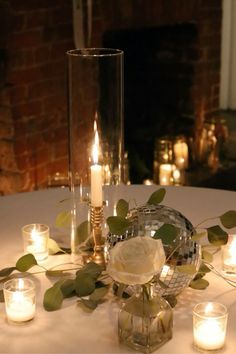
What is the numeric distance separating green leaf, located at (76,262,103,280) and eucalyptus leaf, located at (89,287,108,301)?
22 mm

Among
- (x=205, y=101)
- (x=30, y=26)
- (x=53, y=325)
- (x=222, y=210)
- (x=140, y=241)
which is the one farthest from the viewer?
(x=205, y=101)

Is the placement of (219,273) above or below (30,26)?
below

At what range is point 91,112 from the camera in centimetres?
132

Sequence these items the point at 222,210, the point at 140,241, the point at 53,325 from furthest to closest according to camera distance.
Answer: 1. the point at 222,210
2. the point at 53,325
3. the point at 140,241

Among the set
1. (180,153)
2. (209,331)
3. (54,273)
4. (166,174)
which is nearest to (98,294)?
(54,273)

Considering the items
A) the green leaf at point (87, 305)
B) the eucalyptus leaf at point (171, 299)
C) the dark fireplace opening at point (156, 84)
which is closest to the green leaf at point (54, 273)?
the green leaf at point (87, 305)

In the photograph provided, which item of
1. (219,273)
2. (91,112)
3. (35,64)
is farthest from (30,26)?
(219,273)

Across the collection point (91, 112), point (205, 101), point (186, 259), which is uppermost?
point (91, 112)

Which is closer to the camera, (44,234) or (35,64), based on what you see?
(44,234)

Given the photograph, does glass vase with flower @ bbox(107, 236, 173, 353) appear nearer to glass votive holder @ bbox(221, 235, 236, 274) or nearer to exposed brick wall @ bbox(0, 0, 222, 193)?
glass votive holder @ bbox(221, 235, 236, 274)

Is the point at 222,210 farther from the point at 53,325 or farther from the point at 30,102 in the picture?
the point at 30,102

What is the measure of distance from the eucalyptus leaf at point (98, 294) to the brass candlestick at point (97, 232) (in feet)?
0.34

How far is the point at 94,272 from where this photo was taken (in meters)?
1.17

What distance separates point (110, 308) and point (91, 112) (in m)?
0.38
